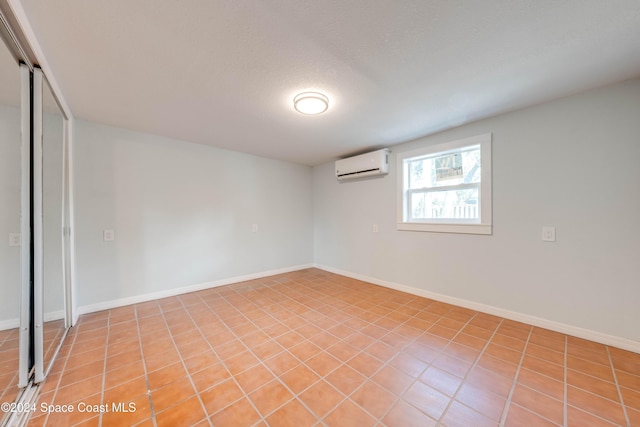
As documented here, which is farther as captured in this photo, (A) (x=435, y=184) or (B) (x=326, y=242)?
(B) (x=326, y=242)

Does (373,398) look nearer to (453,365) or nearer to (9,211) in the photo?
(453,365)

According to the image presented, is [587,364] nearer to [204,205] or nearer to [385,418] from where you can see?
[385,418]

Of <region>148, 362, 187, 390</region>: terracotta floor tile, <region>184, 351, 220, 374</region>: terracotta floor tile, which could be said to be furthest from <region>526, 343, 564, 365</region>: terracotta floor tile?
<region>148, 362, 187, 390</region>: terracotta floor tile

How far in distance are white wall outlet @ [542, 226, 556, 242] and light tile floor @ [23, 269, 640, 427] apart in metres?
0.88

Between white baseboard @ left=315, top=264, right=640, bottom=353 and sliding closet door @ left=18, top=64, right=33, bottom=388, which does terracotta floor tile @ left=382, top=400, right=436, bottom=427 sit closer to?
white baseboard @ left=315, top=264, right=640, bottom=353

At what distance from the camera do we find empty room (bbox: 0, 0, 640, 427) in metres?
1.31

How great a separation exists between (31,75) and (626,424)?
4.16 meters

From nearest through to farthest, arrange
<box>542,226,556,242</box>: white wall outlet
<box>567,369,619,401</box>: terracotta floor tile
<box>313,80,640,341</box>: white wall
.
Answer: <box>567,369,619,401</box>: terracotta floor tile < <box>313,80,640,341</box>: white wall < <box>542,226,556,242</box>: white wall outlet

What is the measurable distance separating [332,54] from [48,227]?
2.56 m

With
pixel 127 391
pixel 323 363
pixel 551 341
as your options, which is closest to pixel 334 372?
pixel 323 363

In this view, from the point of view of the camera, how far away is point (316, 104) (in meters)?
2.07

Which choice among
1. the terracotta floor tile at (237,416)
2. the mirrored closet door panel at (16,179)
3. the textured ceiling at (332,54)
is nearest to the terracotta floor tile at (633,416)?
the terracotta floor tile at (237,416)

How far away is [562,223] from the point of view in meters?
2.14

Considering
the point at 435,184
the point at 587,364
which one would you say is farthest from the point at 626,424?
the point at 435,184
